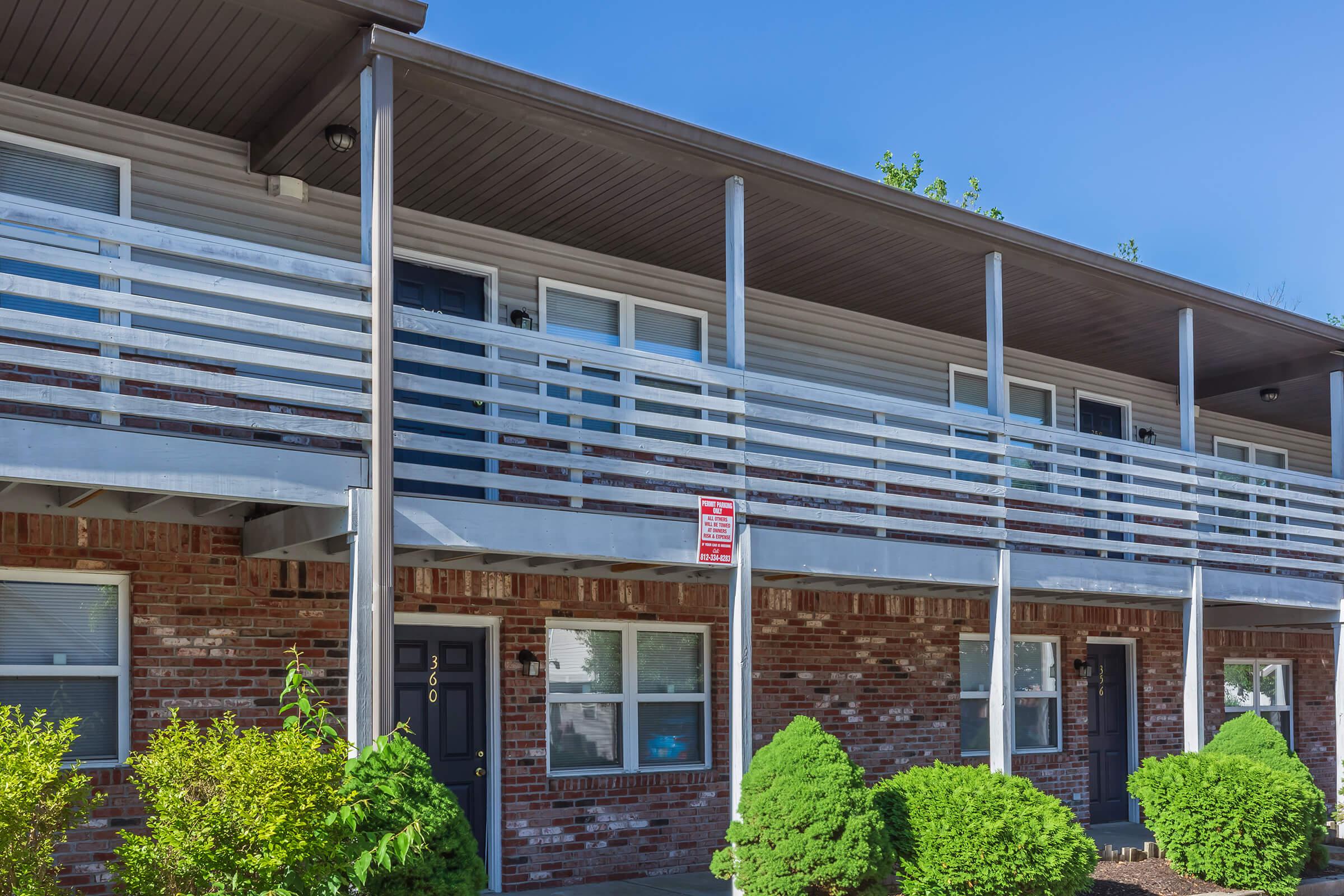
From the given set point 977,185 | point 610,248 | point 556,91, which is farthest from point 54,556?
point 977,185

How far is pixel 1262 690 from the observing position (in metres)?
18.0

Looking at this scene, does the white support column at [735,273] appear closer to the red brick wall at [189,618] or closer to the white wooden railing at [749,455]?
the white wooden railing at [749,455]

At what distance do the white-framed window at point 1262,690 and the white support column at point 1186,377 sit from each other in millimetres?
5547

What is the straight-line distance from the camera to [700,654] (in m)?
12.1

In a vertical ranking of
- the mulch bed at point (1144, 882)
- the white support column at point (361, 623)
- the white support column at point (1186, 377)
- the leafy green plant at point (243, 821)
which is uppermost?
the white support column at point (1186, 377)

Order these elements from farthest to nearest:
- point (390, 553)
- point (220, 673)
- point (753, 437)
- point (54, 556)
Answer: point (753, 437) < point (220, 673) < point (54, 556) < point (390, 553)

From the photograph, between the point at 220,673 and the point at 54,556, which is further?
the point at 220,673

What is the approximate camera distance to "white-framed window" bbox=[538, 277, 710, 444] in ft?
37.5

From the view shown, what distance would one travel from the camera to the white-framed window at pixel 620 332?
450 inches

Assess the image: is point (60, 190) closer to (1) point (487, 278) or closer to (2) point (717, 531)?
(1) point (487, 278)

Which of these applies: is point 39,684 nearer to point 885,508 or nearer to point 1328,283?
point 885,508

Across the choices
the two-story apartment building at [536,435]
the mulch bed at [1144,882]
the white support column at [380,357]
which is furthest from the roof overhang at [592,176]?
the mulch bed at [1144,882]

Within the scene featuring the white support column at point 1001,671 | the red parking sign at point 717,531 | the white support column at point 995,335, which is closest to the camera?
the red parking sign at point 717,531

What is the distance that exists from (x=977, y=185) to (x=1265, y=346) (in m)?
17.7
